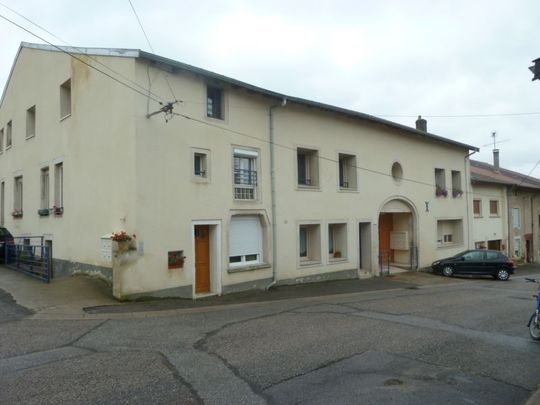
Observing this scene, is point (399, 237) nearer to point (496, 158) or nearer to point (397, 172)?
point (397, 172)

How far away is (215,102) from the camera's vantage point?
13.2 meters

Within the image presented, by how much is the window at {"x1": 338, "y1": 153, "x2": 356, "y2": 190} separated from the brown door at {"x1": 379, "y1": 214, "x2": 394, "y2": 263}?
4267 millimetres

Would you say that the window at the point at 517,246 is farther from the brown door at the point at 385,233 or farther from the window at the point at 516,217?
the brown door at the point at 385,233

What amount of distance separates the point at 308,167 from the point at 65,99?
912cm

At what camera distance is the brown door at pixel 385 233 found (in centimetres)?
2134

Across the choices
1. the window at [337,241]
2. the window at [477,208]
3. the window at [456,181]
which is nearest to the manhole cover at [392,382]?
the window at [337,241]

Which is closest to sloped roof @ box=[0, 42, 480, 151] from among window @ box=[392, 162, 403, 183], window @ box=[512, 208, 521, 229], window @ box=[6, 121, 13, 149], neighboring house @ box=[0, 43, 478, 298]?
neighboring house @ box=[0, 43, 478, 298]

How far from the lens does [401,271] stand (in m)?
20.2

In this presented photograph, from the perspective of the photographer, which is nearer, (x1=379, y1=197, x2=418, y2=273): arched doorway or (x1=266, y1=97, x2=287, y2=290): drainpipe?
(x1=266, y1=97, x2=287, y2=290): drainpipe

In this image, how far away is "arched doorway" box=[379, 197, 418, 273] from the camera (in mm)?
20625

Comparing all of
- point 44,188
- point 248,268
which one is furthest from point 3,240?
point 248,268

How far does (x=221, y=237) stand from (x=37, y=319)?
5449mm

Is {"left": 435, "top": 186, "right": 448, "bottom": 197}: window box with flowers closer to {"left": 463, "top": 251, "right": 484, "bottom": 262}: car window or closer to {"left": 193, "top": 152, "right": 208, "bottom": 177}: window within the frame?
{"left": 463, "top": 251, "right": 484, "bottom": 262}: car window

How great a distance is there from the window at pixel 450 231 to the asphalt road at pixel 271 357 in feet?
46.6
